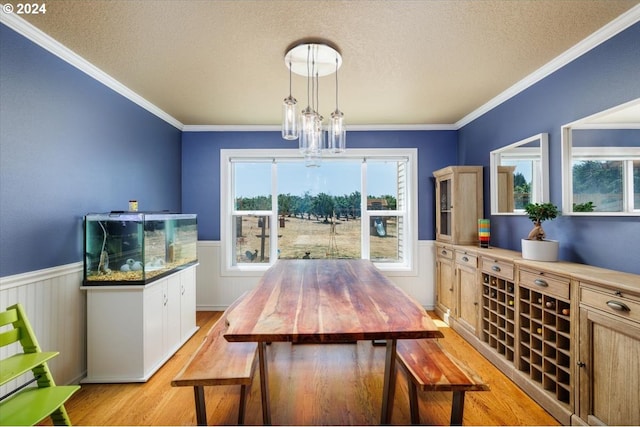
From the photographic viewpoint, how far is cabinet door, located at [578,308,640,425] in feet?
4.68

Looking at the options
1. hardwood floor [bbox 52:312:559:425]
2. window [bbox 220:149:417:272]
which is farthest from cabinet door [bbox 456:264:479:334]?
window [bbox 220:149:417:272]

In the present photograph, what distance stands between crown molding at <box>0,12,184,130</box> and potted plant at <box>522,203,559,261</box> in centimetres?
371

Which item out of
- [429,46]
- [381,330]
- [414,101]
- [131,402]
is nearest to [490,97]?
[414,101]

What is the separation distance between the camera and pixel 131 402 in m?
2.03

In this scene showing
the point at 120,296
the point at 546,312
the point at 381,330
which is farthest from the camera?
the point at 120,296

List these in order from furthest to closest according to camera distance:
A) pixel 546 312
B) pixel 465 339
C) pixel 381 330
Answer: pixel 465 339 → pixel 546 312 → pixel 381 330

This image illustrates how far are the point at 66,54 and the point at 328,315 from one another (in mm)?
2625

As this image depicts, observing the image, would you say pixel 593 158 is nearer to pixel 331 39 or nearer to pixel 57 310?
pixel 331 39

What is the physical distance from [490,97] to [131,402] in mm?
4207

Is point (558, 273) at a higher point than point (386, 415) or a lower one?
higher

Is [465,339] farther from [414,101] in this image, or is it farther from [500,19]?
[500,19]

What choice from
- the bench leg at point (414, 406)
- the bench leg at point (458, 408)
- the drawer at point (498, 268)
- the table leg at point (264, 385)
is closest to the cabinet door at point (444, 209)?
the drawer at point (498, 268)

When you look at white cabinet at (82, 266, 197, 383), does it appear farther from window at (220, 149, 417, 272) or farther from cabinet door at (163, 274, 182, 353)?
window at (220, 149, 417, 272)

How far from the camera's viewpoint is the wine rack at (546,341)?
1837 mm
